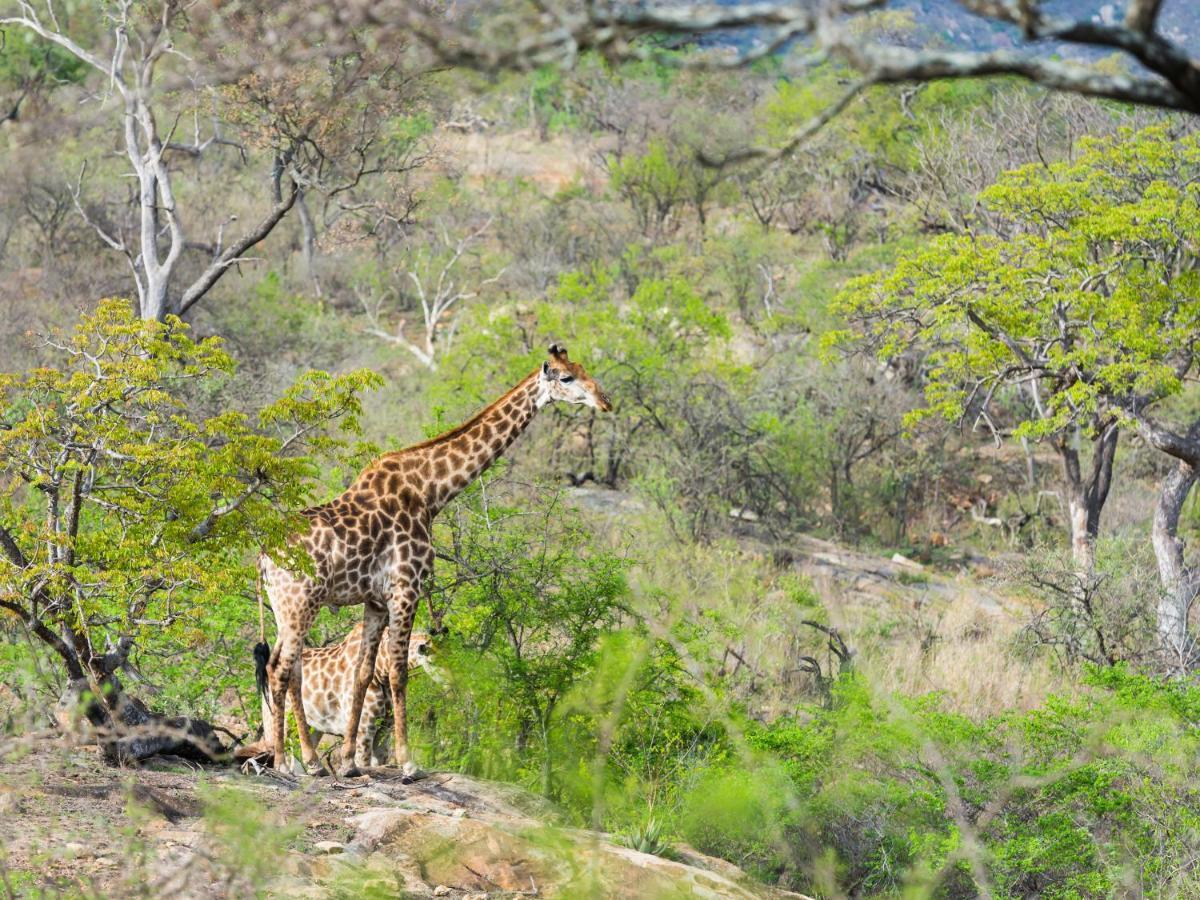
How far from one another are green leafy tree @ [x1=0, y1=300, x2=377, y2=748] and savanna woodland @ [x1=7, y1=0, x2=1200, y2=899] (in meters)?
0.03

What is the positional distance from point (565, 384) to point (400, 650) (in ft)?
7.11

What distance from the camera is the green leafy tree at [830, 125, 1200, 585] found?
16125mm

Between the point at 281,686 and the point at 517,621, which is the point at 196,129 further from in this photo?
the point at 281,686

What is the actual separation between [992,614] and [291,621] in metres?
10.7

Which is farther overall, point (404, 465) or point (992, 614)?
point (992, 614)

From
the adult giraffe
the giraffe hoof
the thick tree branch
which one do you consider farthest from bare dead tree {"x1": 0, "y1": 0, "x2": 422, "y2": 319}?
the giraffe hoof

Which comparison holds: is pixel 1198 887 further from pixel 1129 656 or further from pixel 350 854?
pixel 1129 656

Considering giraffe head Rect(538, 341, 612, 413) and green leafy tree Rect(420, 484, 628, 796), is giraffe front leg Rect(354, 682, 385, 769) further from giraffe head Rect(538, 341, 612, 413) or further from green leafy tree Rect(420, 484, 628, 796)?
giraffe head Rect(538, 341, 612, 413)

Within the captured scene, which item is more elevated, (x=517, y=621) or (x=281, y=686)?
(x=281, y=686)

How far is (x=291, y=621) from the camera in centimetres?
908

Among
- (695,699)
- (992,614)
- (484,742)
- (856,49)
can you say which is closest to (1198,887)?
(695,699)

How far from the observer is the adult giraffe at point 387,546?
912cm

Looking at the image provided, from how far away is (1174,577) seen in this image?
51.7ft

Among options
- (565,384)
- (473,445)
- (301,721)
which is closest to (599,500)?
(565,384)
